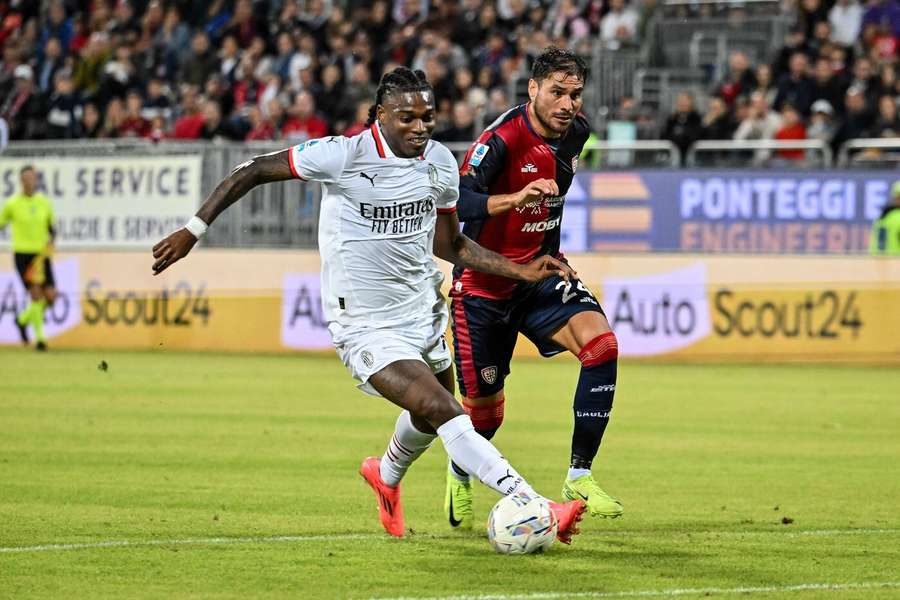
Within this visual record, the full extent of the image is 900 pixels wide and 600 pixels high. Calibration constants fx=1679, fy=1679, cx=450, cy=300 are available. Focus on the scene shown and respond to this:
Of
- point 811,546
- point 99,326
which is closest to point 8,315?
point 99,326

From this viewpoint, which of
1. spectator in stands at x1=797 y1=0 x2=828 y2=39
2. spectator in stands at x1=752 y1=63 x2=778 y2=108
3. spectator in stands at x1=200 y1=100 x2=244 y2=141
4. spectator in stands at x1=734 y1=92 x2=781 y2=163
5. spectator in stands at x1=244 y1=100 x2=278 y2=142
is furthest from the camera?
spectator in stands at x1=200 y1=100 x2=244 y2=141

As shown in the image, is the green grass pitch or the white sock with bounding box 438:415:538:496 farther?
the white sock with bounding box 438:415:538:496

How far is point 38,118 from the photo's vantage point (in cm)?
3088

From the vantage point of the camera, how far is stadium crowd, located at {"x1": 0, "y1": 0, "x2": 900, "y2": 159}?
24.7m

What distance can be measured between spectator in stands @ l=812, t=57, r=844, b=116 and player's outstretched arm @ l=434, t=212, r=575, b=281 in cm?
1679

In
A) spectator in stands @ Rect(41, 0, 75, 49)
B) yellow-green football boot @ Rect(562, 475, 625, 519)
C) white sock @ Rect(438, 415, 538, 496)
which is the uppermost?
spectator in stands @ Rect(41, 0, 75, 49)

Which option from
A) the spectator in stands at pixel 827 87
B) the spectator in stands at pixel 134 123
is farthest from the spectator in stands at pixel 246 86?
the spectator in stands at pixel 827 87

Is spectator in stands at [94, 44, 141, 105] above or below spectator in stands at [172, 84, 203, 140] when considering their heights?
above

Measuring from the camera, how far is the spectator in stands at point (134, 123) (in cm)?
2966

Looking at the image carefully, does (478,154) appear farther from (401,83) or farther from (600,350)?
(401,83)

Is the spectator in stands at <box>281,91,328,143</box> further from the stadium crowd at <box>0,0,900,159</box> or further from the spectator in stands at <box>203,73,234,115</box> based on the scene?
the spectator in stands at <box>203,73,234,115</box>

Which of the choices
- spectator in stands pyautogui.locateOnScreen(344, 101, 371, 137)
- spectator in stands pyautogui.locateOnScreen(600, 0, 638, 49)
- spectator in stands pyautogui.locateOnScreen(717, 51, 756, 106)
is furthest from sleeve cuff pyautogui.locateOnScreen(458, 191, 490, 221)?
spectator in stands pyautogui.locateOnScreen(600, 0, 638, 49)

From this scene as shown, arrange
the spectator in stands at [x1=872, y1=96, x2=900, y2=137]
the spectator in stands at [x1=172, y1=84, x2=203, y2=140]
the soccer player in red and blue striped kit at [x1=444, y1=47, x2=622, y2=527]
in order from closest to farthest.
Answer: the soccer player in red and blue striped kit at [x1=444, y1=47, x2=622, y2=527] < the spectator in stands at [x1=872, y1=96, x2=900, y2=137] < the spectator in stands at [x1=172, y1=84, x2=203, y2=140]

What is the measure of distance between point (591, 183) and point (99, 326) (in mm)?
7602
